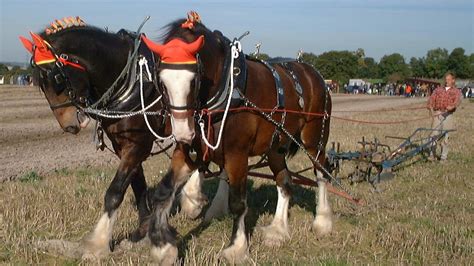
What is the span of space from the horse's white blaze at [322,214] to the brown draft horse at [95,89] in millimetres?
1854

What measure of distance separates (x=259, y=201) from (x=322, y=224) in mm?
1590

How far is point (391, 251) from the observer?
5.27m

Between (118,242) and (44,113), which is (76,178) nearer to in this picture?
(118,242)

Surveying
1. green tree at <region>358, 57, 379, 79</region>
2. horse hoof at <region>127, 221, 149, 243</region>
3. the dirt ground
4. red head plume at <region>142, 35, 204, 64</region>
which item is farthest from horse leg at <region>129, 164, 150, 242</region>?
green tree at <region>358, 57, 379, 79</region>

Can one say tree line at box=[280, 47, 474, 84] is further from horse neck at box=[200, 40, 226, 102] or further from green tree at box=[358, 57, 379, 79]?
horse neck at box=[200, 40, 226, 102]

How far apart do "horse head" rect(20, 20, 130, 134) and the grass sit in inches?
48.8

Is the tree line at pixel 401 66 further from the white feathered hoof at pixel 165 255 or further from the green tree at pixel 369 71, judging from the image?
the white feathered hoof at pixel 165 255

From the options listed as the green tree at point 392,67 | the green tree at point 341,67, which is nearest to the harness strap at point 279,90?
the green tree at point 341,67

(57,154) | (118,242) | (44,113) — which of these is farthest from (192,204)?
(44,113)

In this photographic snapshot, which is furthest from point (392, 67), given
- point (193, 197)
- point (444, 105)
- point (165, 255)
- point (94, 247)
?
point (165, 255)

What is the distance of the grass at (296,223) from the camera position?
199 inches

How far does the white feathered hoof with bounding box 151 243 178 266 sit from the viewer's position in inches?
179

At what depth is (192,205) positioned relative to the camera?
672 centimetres

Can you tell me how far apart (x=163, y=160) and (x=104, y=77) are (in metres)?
5.75
